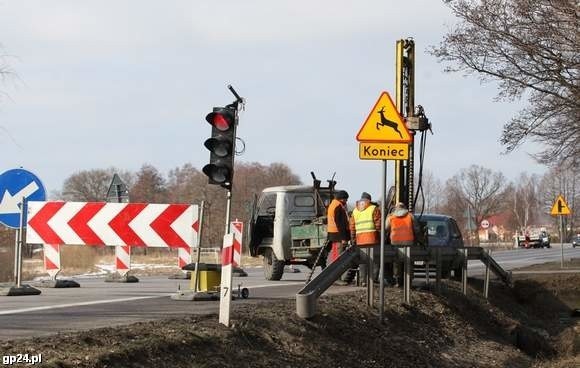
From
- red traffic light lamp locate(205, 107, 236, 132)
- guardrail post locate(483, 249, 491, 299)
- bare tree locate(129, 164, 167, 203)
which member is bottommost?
guardrail post locate(483, 249, 491, 299)

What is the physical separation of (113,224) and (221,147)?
5.82 metres

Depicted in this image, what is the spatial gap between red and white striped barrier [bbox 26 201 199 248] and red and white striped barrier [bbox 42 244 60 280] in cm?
100

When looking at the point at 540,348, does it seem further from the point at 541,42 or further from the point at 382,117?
the point at 541,42

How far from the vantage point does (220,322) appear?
988cm

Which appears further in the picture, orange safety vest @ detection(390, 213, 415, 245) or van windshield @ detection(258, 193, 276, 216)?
van windshield @ detection(258, 193, 276, 216)

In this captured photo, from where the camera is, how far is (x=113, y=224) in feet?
53.9

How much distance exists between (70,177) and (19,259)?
264ft

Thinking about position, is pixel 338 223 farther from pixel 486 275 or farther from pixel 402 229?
pixel 486 275

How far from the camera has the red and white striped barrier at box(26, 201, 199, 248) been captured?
15641 mm

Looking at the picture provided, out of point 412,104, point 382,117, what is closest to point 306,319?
point 382,117

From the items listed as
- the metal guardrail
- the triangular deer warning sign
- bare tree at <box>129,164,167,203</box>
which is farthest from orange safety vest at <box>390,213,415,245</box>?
bare tree at <box>129,164,167,203</box>

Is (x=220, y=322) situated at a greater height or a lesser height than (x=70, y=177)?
lesser

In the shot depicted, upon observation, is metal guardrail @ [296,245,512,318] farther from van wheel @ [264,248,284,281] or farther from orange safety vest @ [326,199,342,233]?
van wheel @ [264,248,284,281]

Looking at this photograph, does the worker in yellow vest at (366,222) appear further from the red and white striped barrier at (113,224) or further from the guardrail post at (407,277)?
the red and white striped barrier at (113,224)
